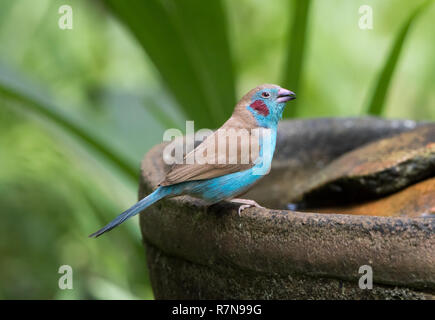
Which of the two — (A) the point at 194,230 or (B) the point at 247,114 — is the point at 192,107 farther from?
(A) the point at 194,230

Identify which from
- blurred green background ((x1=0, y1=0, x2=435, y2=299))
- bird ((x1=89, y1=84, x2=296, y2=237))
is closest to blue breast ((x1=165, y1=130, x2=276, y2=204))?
bird ((x1=89, y1=84, x2=296, y2=237))

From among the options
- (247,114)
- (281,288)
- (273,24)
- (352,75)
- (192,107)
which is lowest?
(281,288)

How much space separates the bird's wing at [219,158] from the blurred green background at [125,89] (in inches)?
49.9

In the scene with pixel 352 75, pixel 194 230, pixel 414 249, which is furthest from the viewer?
pixel 352 75

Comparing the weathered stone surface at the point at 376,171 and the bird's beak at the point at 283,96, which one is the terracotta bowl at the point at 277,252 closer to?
the bird's beak at the point at 283,96

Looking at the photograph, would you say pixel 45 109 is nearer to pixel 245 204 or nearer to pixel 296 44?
pixel 296 44

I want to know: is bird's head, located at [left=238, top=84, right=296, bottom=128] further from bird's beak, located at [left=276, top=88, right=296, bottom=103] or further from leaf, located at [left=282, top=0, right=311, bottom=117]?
leaf, located at [left=282, top=0, right=311, bottom=117]

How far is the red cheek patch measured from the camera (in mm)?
2234

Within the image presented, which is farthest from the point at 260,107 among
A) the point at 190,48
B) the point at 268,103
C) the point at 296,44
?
the point at 190,48

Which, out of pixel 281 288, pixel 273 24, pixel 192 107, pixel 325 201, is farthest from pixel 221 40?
pixel 273 24

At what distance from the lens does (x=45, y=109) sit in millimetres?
3131

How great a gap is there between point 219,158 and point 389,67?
1622 millimetres

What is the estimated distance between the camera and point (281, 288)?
1.74m
